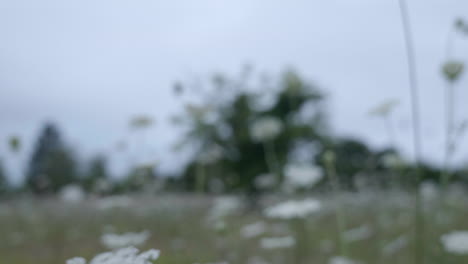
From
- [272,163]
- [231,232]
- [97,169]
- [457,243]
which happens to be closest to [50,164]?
[97,169]

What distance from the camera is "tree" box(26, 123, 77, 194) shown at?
3810mm

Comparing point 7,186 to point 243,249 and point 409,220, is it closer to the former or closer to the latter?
point 243,249

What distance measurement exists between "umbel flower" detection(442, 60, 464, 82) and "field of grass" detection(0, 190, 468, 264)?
399 mm

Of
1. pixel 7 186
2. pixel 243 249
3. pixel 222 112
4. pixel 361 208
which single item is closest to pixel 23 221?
pixel 7 186

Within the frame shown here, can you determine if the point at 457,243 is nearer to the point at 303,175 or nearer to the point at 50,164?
the point at 303,175

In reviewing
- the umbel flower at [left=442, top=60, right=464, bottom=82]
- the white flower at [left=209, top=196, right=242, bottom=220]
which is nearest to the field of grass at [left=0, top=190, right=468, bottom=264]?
the white flower at [left=209, top=196, right=242, bottom=220]

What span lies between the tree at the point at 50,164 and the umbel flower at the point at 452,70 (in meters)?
3.03

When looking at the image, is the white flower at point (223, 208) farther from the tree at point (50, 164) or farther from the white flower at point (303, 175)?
the tree at point (50, 164)

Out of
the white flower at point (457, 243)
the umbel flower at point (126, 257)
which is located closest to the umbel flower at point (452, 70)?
the white flower at point (457, 243)

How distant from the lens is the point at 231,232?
2287mm

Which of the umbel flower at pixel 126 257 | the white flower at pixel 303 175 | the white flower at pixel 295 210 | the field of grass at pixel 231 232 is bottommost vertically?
the field of grass at pixel 231 232

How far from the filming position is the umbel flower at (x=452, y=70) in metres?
1.32

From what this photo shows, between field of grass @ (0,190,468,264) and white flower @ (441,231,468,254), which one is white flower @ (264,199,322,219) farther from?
white flower @ (441,231,468,254)

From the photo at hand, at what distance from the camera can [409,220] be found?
146 inches
